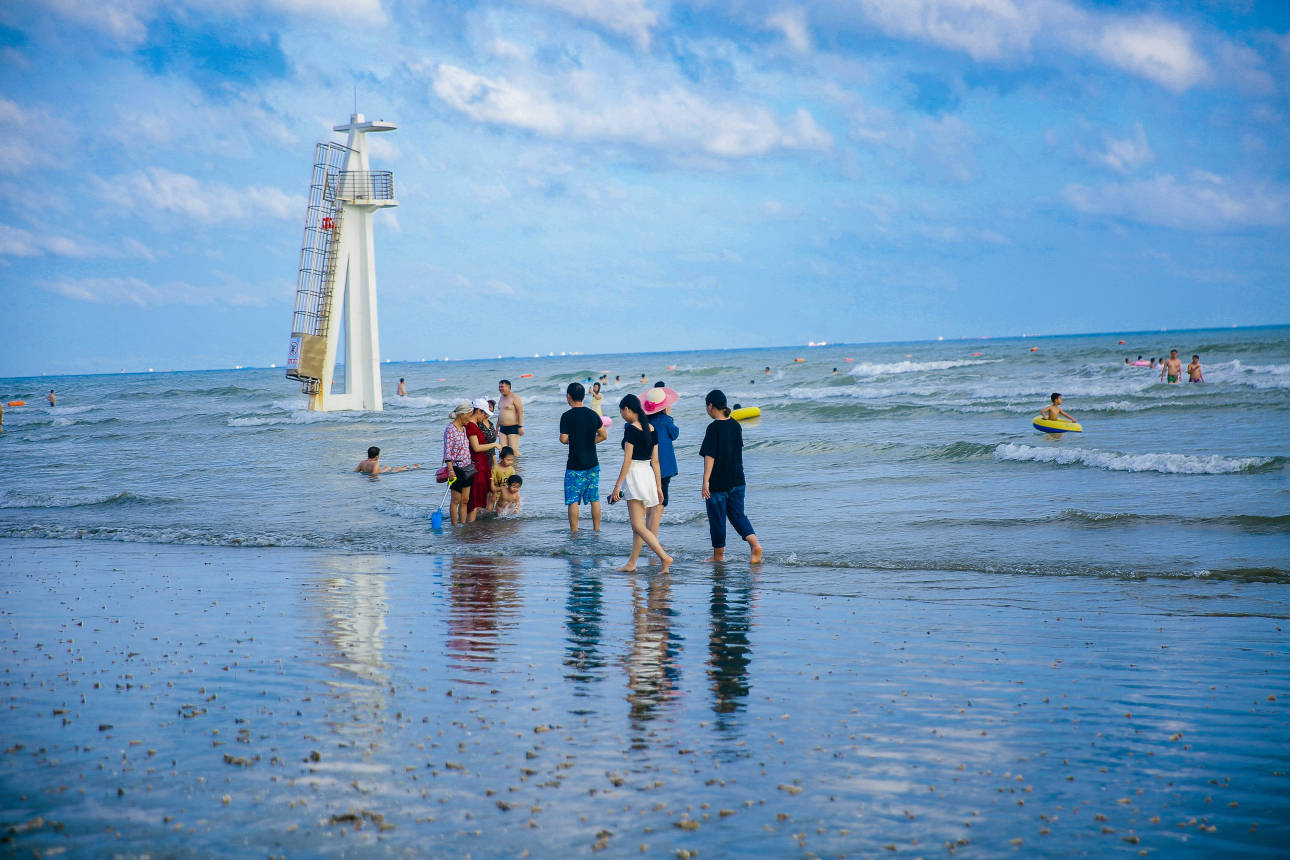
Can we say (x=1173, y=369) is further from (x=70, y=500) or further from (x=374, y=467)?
(x=70, y=500)

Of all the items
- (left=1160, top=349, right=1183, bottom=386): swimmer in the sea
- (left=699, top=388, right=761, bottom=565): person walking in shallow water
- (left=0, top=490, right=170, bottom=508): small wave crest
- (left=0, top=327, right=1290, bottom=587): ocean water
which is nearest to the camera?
(left=699, top=388, right=761, bottom=565): person walking in shallow water

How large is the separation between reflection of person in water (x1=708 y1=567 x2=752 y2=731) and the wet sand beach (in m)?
0.03

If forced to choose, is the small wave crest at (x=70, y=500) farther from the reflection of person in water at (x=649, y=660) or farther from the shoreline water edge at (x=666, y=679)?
the reflection of person in water at (x=649, y=660)

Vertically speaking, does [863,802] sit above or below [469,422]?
below

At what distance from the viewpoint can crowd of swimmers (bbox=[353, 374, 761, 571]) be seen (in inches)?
375

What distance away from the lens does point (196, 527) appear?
13336 millimetres

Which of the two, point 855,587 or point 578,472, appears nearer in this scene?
point 855,587

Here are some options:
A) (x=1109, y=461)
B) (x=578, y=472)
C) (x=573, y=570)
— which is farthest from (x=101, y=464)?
(x=1109, y=461)

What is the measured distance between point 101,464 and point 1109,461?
21.9 metres

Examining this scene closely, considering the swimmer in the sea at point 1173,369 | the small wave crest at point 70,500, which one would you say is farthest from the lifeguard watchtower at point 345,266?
the swimmer in the sea at point 1173,369

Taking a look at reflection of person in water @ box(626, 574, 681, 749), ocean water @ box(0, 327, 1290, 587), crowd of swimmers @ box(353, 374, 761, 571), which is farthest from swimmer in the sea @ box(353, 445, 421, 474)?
reflection of person in water @ box(626, 574, 681, 749)

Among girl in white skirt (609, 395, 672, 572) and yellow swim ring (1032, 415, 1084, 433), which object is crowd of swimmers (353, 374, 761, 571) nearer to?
girl in white skirt (609, 395, 672, 572)

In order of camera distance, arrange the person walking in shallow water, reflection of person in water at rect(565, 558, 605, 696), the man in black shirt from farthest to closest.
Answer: the man in black shirt < the person walking in shallow water < reflection of person in water at rect(565, 558, 605, 696)

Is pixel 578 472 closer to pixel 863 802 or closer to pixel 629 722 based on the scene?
pixel 629 722
